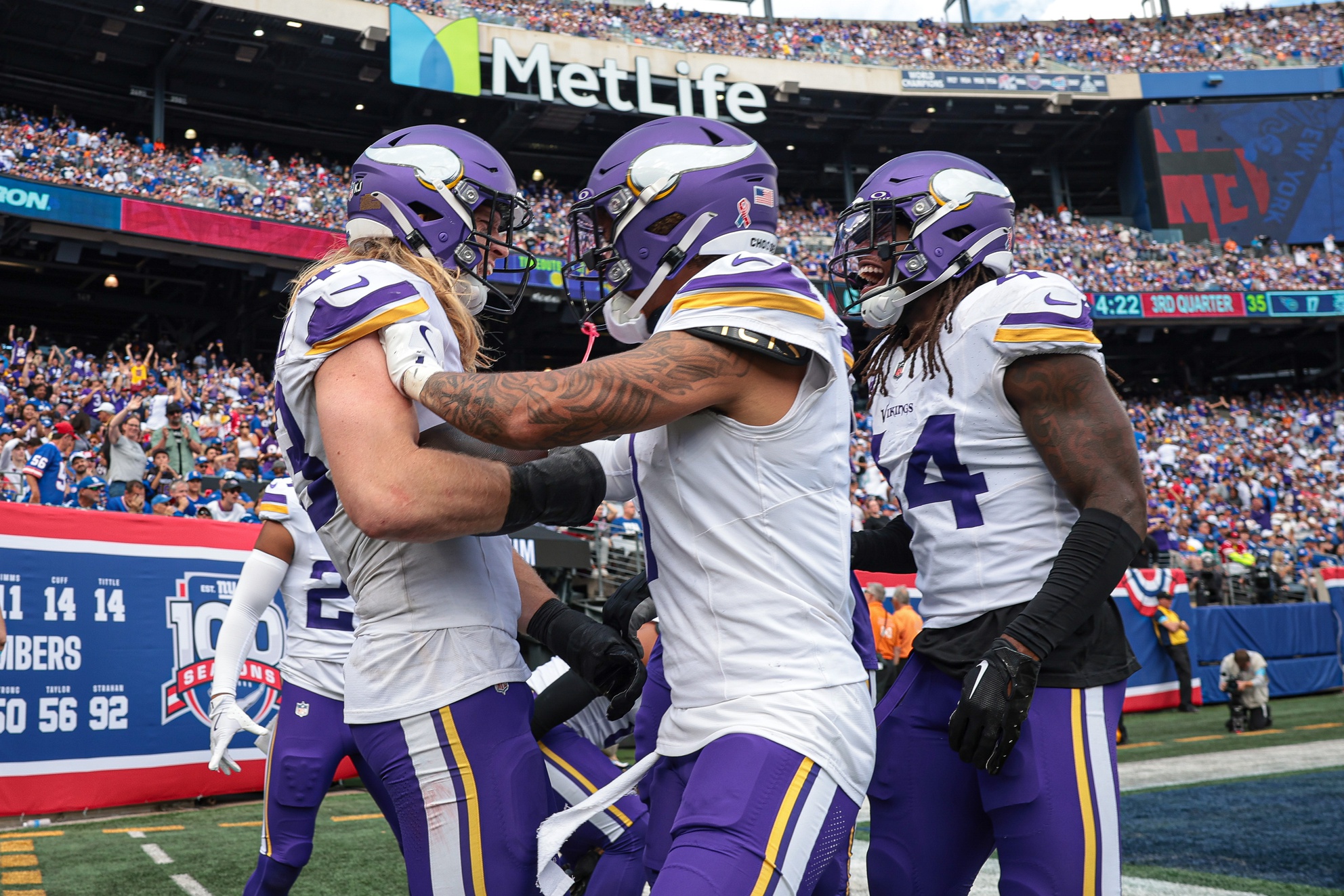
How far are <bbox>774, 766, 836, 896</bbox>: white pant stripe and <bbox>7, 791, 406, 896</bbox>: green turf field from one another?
153 inches

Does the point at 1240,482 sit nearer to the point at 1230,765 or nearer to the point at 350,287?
the point at 1230,765

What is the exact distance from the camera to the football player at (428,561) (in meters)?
1.91

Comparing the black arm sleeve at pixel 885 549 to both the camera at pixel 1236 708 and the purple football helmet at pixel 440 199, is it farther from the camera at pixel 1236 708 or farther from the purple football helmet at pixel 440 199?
the camera at pixel 1236 708

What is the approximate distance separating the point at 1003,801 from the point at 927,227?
151 cm

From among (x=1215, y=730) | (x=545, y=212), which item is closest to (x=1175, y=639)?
(x=1215, y=730)

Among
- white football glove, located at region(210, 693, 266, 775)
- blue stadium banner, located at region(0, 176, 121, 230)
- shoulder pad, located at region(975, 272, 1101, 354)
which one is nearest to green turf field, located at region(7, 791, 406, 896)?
white football glove, located at region(210, 693, 266, 775)

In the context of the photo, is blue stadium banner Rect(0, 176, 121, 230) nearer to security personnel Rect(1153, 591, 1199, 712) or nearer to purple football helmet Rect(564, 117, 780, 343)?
security personnel Rect(1153, 591, 1199, 712)

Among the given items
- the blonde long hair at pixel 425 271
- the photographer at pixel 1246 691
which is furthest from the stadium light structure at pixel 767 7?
the blonde long hair at pixel 425 271

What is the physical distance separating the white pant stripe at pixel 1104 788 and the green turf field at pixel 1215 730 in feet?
26.9

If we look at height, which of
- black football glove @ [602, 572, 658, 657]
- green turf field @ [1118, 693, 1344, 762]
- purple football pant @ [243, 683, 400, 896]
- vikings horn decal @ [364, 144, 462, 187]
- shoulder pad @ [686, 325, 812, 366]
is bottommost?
green turf field @ [1118, 693, 1344, 762]

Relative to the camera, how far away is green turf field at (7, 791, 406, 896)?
16.9ft

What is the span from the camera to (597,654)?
238 centimetres

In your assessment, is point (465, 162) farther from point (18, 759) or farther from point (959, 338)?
point (18, 759)

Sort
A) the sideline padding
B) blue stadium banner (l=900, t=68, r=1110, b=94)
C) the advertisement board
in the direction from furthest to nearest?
the advertisement board
blue stadium banner (l=900, t=68, r=1110, b=94)
the sideline padding
